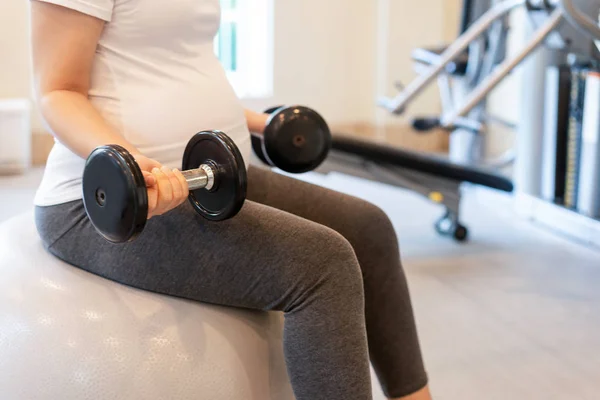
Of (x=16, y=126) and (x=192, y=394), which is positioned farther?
(x=16, y=126)

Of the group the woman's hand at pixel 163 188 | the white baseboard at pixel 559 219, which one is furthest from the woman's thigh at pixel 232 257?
the white baseboard at pixel 559 219

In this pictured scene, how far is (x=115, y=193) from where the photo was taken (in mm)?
896

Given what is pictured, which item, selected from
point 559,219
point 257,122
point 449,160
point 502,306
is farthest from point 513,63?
point 257,122

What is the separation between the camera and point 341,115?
481 centimetres

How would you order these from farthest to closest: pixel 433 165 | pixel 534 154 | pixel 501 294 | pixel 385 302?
pixel 534 154, pixel 433 165, pixel 501 294, pixel 385 302

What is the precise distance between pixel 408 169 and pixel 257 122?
1373 mm

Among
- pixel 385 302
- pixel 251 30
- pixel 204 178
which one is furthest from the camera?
pixel 251 30

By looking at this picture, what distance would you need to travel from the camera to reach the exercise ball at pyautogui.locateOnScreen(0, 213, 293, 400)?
40.6 inches

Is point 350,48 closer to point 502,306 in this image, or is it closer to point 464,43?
point 464,43

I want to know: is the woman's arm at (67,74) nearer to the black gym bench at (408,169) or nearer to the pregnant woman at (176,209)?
the pregnant woman at (176,209)

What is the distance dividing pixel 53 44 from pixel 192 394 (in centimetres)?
51

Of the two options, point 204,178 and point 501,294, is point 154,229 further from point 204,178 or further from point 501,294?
point 501,294

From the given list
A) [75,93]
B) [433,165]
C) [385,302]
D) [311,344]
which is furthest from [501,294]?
[75,93]

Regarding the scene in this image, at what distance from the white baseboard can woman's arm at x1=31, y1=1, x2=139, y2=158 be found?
216cm
